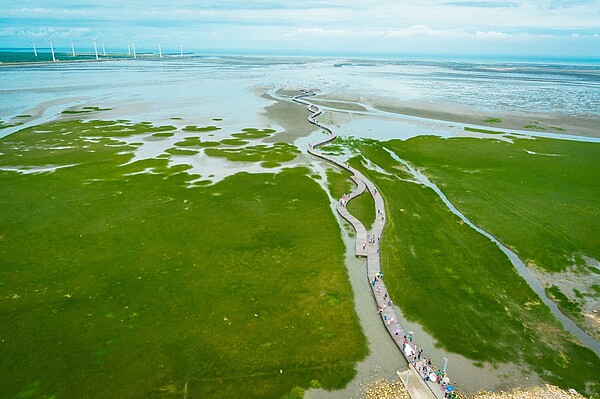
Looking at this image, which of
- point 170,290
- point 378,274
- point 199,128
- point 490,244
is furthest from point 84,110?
point 490,244

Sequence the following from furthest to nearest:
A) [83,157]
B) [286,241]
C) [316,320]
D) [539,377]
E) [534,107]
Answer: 1. [534,107]
2. [83,157]
3. [286,241]
4. [316,320]
5. [539,377]

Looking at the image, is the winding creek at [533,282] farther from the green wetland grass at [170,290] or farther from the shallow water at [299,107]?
the green wetland grass at [170,290]

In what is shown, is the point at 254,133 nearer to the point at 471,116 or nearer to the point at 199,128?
the point at 199,128

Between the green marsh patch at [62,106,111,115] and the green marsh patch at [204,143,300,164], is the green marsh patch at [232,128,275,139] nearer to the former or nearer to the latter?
the green marsh patch at [204,143,300,164]

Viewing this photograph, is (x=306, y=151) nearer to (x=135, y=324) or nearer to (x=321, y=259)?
(x=321, y=259)

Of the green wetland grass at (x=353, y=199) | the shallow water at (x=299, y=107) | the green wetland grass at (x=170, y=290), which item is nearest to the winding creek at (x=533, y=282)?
the shallow water at (x=299, y=107)

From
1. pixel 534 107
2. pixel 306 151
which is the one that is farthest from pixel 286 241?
pixel 534 107

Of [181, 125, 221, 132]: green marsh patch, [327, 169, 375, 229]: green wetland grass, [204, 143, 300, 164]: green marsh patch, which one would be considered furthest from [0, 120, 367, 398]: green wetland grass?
[181, 125, 221, 132]: green marsh patch
